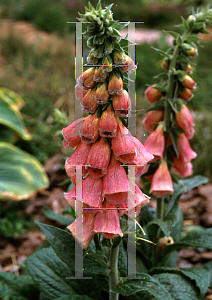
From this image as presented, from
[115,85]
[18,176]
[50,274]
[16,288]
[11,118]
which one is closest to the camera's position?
[115,85]

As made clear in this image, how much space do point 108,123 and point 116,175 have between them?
17cm

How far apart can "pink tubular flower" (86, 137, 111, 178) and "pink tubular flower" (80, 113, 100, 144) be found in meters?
0.03

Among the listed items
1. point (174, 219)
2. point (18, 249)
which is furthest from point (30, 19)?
point (174, 219)

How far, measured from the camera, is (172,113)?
1.51 m

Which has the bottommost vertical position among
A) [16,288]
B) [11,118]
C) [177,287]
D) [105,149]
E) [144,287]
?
[16,288]

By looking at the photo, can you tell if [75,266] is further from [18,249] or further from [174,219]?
[18,249]

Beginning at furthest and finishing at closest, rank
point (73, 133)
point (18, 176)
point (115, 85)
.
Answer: point (18, 176) → point (73, 133) → point (115, 85)

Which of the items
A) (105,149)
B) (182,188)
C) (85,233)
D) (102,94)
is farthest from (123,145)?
(182,188)

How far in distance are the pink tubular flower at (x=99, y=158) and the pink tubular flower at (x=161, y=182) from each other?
542 mm

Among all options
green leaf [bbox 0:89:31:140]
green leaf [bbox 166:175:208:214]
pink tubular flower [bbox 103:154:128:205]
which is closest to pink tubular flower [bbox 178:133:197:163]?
green leaf [bbox 166:175:208:214]

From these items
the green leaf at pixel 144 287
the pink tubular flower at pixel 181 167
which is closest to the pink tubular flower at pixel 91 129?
the green leaf at pixel 144 287

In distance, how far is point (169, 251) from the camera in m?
1.57

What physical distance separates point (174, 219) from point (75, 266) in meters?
0.62

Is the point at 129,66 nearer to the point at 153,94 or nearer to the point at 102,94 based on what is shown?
the point at 102,94
